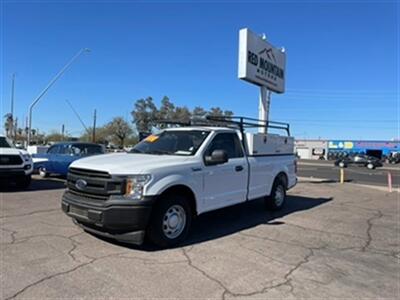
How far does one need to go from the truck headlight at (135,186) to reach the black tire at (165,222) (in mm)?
365

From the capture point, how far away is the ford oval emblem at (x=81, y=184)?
612 cm

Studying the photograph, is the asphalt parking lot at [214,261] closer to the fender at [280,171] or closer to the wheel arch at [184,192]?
the wheel arch at [184,192]

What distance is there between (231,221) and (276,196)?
72.7 inches

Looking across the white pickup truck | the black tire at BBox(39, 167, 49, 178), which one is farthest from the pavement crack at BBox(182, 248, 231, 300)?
the black tire at BBox(39, 167, 49, 178)

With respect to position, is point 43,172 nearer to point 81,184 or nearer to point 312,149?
point 81,184

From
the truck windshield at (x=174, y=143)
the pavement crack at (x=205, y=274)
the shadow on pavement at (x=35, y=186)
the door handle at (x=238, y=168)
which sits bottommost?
the pavement crack at (x=205, y=274)

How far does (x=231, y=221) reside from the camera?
8.21 m

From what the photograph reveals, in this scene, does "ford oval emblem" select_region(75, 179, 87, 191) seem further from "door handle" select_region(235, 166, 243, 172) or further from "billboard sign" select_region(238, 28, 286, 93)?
"billboard sign" select_region(238, 28, 286, 93)

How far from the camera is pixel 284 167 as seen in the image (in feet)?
32.4

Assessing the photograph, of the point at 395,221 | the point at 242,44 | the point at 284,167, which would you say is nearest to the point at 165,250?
the point at 284,167

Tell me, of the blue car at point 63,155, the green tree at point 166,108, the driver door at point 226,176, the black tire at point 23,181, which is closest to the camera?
the driver door at point 226,176

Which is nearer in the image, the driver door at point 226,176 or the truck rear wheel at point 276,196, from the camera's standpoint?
the driver door at point 226,176

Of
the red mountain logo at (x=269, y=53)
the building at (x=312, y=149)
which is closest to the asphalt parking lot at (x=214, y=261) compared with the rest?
the red mountain logo at (x=269, y=53)

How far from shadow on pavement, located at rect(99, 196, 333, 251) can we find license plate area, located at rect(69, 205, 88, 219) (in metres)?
0.61
